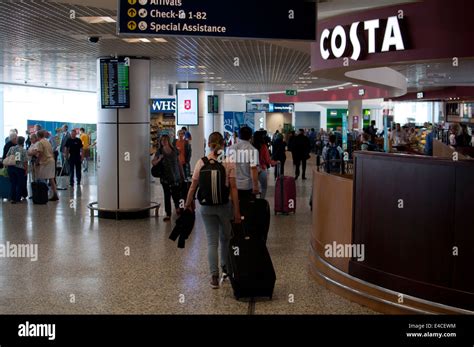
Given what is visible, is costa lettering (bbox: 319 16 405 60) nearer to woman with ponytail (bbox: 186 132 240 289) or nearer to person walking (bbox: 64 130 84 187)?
woman with ponytail (bbox: 186 132 240 289)

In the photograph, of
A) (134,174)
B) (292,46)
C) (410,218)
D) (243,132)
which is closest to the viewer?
(410,218)

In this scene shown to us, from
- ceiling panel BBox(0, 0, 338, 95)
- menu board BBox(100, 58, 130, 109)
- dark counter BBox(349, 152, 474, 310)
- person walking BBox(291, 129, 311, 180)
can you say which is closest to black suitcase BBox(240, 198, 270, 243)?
dark counter BBox(349, 152, 474, 310)

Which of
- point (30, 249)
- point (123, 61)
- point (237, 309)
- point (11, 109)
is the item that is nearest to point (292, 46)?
point (123, 61)

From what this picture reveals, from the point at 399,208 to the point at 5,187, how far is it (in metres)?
11.2

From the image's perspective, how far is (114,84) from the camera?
12.3 meters

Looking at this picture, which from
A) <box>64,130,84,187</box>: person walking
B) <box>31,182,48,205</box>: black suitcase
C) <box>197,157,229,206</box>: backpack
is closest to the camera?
<box>197,157,229,206</box>: backpack

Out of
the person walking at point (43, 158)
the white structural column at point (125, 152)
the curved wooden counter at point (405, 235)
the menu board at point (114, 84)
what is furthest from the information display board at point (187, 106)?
the curved wooden counter at point (405, 235)

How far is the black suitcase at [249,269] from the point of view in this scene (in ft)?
21.9

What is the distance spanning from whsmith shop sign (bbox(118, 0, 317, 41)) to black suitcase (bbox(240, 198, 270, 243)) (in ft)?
7.69

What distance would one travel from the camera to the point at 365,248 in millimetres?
6734

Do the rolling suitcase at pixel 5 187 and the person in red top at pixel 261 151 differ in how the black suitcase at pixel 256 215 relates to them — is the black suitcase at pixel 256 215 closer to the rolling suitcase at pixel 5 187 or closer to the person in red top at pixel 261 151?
the person in red top at pixel 261 151

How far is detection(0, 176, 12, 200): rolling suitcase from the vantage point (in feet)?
48.9
